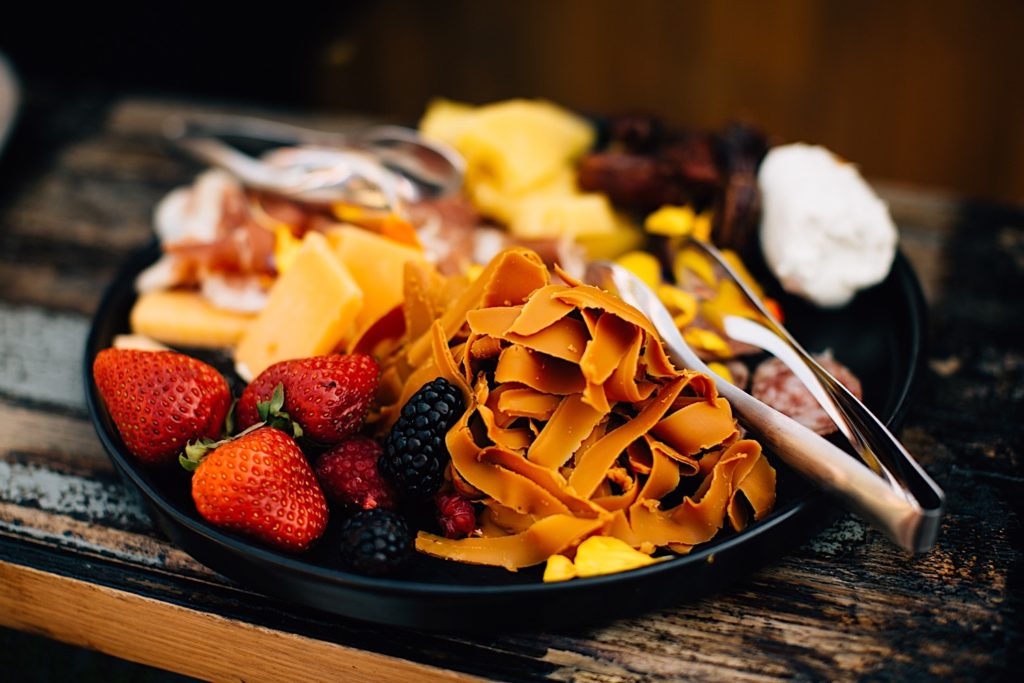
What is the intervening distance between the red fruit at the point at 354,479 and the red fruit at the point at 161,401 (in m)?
0.18

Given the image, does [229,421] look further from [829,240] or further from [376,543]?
[829,240]

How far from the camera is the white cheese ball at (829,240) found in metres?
1.57

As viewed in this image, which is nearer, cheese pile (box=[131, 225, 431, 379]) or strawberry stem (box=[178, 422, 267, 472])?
strawberry stem (box=[178, 422, 267, 472])

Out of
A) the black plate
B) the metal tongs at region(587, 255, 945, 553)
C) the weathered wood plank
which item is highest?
the metal tongs at region(587, 255, 945, 553)

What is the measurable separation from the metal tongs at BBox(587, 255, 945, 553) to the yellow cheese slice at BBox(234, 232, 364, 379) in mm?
449

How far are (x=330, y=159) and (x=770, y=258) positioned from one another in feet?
2.93

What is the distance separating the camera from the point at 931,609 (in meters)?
1.18

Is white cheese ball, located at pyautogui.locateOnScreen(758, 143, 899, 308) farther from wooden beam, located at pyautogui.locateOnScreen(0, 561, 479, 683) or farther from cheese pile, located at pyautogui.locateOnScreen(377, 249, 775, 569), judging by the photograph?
wooden beam, located at pyautogui.locateOnScreen(0, 561, 479, 683)

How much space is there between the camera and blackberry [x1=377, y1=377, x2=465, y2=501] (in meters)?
1.14

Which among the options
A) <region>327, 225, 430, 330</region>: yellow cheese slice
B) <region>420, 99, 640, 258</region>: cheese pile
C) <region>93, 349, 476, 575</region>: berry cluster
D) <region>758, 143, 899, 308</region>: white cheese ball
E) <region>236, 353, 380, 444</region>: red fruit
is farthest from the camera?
<region>420, 99, 640, 258</region>: cheese pile

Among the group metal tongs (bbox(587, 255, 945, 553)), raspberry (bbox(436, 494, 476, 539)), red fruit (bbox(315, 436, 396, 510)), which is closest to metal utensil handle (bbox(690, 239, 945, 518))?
metal tongs (bbox(587, 255, 945, 553))

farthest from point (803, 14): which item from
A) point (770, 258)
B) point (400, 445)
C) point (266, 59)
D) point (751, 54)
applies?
point (400, 445)

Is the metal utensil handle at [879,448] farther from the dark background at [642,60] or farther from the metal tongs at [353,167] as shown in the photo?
the dark background at [642,60]

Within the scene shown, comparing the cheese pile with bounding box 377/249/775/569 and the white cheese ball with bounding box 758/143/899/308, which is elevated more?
the white cheese ball with bounding box 758/143/899/308
